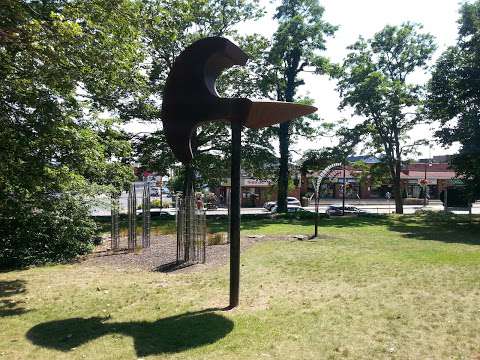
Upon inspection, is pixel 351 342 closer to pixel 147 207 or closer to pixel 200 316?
pixel 200 316

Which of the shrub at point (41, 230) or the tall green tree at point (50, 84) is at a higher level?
the tall green tree at point (50, 84)

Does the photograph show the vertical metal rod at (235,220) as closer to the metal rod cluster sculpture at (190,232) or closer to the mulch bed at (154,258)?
the mulch bed at (154,258)

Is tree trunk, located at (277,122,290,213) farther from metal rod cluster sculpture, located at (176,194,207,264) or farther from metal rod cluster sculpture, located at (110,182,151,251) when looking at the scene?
metal rod cluster sculpture, located at (176,194,207,264)

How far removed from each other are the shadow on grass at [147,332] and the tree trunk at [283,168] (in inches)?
1028

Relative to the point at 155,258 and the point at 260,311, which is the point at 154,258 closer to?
the point at 155,258

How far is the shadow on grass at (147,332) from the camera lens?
6406 millimetres

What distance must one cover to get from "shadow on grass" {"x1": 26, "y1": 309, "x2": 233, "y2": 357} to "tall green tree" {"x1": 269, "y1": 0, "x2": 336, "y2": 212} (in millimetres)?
26285

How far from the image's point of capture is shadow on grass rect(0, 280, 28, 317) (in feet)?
26.9

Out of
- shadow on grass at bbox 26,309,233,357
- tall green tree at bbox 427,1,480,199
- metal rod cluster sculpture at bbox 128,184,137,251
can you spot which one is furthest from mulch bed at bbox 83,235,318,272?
tall green tree at bbox 427,1,480,199

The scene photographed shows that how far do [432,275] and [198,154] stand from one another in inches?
811

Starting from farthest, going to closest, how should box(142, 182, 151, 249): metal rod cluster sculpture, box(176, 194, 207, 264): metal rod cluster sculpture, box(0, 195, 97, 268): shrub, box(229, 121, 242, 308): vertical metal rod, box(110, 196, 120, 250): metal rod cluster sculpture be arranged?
box(142, 182, 151, 249): metal rod cluster sculpture → box(110, 196, 120, 250): metal rod cluster sculpture → box(176, 194, 207, 264): metal rod cluster sculpture → box(0, 195, 97, 268): shrub → box(229, 121, 242, 308): vertical metal rod

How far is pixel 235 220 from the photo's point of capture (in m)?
8.41

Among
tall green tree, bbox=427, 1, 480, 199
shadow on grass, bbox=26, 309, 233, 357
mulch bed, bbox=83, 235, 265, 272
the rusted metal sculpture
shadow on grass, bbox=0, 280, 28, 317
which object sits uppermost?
tall green tree, bbox=427, 1, 480, 199

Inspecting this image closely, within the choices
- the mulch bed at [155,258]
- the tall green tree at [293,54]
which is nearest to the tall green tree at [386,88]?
the tall green tree at [293,54]
